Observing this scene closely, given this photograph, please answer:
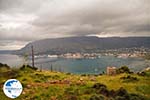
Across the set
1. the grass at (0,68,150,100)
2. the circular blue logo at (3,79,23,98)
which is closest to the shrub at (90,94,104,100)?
the grass at (0,68,150,100)

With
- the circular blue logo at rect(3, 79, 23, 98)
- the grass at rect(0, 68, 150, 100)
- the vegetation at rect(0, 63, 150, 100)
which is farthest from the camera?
the grass at rect(0, 68, 150, 100)

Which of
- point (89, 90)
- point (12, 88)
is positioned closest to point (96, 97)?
point (89, 90)

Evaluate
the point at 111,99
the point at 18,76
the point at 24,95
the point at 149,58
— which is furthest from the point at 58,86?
the point at 149,58

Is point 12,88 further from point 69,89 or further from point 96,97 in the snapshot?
point 69,89

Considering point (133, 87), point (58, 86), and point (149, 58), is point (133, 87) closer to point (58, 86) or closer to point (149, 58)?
point (58, 86)

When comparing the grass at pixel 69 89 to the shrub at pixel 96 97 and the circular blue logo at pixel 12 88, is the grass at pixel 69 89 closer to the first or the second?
the shrub at pixel 96 97

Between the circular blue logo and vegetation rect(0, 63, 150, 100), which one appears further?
vegetation rect(0, 63, 150, 100)

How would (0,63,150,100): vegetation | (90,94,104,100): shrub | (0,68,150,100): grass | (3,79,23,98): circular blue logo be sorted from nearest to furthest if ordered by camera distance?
(3,79,23,98): circular blue logo < (90,94,104,100): shrub < (0,63,150,100): vegetation < (0,68,150,100): grass

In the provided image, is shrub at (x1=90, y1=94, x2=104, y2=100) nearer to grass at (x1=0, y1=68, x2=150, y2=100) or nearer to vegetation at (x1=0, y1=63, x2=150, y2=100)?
vegetation at (x1=0, y1=63, x2=150, y2=100)

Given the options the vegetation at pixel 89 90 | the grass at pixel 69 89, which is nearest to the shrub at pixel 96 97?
the vegetation at pixel 89 90
